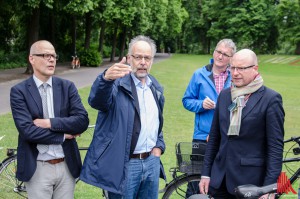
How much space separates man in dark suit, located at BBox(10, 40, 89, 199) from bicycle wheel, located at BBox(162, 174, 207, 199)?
145 cm

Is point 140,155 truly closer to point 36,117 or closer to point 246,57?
point 36,117

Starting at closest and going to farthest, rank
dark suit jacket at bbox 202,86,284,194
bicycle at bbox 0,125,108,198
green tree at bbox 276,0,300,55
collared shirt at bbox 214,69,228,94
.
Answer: dark suit jacket at bbox 202,86,284,194 → collared shirt at bbox 214,69,228,94 → bicycle at bbox 0,125,108,198 → green tree at bbox 276,0,300,55

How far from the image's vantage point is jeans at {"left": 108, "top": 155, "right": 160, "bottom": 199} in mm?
3797

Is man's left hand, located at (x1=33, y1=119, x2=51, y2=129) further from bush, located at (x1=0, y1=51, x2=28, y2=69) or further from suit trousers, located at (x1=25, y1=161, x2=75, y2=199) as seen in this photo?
bush, located at (x1=0, y1=51, x2=28, y2=69)

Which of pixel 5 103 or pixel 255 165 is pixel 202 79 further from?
pixel 5 103

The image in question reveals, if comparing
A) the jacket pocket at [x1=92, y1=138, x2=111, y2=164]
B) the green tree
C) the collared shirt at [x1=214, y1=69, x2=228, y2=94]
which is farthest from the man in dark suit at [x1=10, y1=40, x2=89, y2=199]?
the green tree

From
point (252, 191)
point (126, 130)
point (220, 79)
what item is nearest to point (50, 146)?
point (126, 130)

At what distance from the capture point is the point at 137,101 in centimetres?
375

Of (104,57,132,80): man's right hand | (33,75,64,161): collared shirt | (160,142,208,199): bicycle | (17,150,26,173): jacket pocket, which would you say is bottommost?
(160,142,208,199): bicycle

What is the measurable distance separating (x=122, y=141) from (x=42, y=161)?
72 cm

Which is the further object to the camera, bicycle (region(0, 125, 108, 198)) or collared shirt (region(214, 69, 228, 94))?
bicycle (region(0, 125, 108, 198))

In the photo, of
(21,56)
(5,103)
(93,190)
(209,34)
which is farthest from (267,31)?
(93,190)

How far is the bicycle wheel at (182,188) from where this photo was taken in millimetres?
5020

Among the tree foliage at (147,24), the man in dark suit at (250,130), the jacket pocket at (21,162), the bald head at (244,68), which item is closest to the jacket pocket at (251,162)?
the man in dark suit at (250,130)
